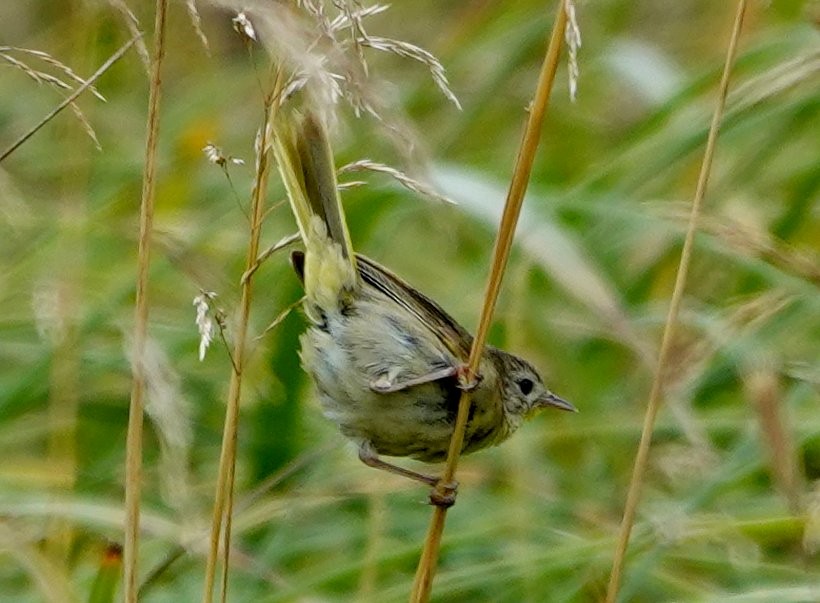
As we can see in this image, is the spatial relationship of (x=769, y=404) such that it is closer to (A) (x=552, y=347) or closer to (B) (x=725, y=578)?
(B) (x=725, y=578)

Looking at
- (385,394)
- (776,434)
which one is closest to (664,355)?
(776,434)

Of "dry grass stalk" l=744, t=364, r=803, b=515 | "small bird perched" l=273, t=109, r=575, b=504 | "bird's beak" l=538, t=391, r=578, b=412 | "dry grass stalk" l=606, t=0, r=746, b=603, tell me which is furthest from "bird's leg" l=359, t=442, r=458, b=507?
"dry grass stalk" l=744, t=364, r=803, b=515

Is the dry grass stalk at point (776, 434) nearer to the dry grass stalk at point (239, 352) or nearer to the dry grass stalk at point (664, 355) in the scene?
the dry grass stalk at point (664, 355)

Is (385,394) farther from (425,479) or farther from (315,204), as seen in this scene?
(315,204)

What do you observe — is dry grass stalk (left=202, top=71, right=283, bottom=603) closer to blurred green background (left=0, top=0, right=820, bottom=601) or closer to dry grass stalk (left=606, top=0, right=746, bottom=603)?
blurred green background (left=0, top=0, right=820, bottom=601)

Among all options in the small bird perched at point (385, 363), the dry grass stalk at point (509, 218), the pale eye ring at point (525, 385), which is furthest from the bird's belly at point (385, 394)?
the dry grass stalk at point (509, 218)

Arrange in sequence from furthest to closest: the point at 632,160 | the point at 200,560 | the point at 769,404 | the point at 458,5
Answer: the point at 458,5 < the point at 632,160 < the point at 200,560 < the point at 769,404

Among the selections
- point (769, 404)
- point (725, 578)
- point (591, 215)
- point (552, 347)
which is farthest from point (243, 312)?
point (552, 347)
